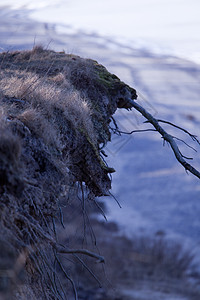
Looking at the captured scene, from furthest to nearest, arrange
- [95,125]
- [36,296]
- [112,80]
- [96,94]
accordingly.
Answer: [112,80], [96,94], [95,125], [36,296]

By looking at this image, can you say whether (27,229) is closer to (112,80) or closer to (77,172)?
(77,172)

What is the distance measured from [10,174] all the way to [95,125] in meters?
2.49

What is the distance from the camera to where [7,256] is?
6.24 ft

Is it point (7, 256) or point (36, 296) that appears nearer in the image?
point (7, 256)

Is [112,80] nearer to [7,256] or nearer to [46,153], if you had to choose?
[46,153]

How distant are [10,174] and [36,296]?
3.91 ft

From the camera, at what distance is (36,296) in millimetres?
2836

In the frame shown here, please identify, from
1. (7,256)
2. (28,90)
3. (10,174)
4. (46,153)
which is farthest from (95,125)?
(7,256)

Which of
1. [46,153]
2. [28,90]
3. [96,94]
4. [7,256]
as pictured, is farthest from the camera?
[96,94]

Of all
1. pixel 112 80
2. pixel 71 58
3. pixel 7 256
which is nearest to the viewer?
pixel 7 256

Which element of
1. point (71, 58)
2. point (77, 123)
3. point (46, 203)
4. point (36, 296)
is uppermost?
point (71, 58)

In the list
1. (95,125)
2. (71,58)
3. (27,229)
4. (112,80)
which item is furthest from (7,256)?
(71,58)

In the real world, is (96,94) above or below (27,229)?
above

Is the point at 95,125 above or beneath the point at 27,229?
above
